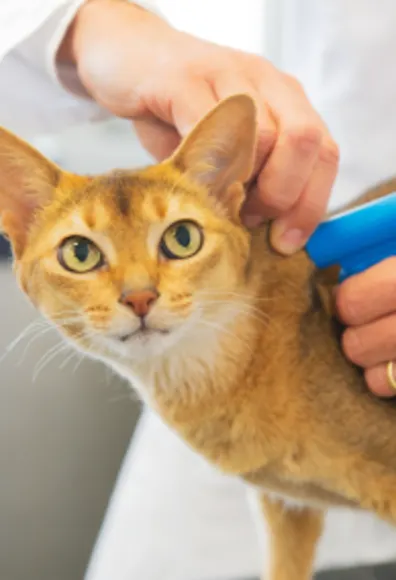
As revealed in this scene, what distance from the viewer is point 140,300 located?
0.43 metres

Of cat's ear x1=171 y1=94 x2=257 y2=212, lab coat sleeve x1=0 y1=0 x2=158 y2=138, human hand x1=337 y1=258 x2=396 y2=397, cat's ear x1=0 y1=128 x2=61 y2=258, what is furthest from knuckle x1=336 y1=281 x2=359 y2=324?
lab coat sleeve x1=0 y1=0 x2=158 y2=138

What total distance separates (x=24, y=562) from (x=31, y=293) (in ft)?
1.85

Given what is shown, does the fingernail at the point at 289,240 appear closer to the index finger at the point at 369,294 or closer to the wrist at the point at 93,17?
the index finger at the point at 369,294

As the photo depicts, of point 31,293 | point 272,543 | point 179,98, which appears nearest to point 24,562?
point 272,543

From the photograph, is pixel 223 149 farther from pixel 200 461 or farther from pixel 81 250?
pixel 200 461

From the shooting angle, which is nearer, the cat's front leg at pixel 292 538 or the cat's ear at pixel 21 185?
the cat's ear at pixel 21 185

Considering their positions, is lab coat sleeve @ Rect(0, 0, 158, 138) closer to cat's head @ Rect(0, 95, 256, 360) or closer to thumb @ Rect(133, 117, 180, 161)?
thumb @ Rect(133, 117, 180, 161)

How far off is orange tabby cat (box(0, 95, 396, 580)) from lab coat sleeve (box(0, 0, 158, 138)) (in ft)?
0.70

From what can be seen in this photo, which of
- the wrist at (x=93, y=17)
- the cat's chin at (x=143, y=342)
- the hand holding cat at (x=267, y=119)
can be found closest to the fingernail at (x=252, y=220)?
the hand holding cat at (x=267, y=119)

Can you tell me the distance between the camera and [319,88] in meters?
0.86

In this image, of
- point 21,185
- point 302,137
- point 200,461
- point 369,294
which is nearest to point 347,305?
point 369,294

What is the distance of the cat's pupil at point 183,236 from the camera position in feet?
1.52

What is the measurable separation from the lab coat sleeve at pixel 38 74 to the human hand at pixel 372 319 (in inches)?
13.6

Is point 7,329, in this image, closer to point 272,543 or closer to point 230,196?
point 272,543
